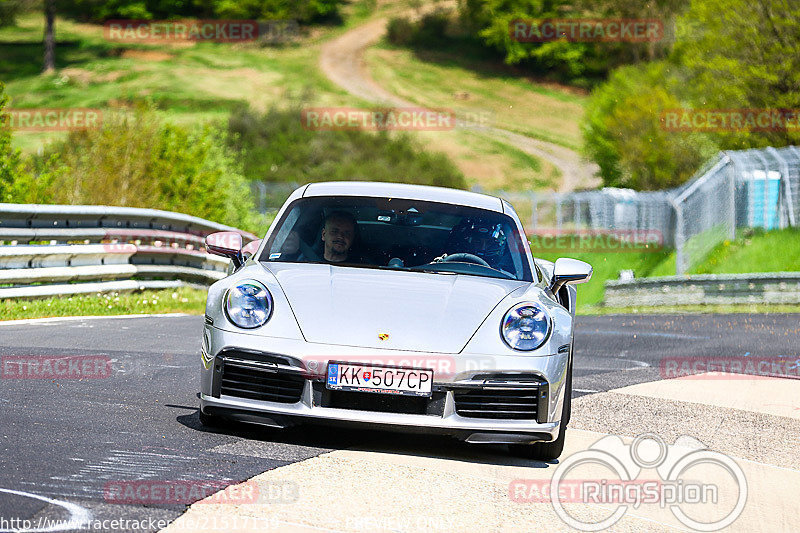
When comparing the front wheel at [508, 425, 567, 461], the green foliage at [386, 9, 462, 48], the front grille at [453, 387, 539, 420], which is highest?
the green foliage at [386, 9, 462, 48]

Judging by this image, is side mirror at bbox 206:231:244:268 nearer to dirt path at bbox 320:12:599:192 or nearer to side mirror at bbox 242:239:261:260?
side mirror at bbox 242:239:261:260

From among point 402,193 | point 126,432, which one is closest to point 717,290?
point 402,193

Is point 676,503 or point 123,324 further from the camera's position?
point 123,324

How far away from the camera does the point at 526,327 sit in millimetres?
6309

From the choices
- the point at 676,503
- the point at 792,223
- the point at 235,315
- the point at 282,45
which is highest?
the point at 282,45

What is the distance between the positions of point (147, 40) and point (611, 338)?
10070 cm

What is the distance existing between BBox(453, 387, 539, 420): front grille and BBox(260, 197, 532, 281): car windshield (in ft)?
3.42

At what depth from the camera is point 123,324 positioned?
12664 millimetres

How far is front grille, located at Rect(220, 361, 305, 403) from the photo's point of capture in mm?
6043

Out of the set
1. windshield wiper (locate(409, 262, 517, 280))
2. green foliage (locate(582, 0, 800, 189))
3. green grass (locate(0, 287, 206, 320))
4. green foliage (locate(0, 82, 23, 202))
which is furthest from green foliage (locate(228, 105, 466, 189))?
windshield wiper (locate(409, 262, 517, 280))

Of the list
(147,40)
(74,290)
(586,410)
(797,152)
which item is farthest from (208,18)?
(586,410)

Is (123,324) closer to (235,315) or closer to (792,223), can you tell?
(235,315)

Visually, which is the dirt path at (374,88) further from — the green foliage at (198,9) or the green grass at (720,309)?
the green grass at (720,309)

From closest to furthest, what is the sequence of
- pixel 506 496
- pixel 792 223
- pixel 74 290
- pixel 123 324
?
pixel 506 496, pixel 123 324, pixel 74 290, pixel 792 223
